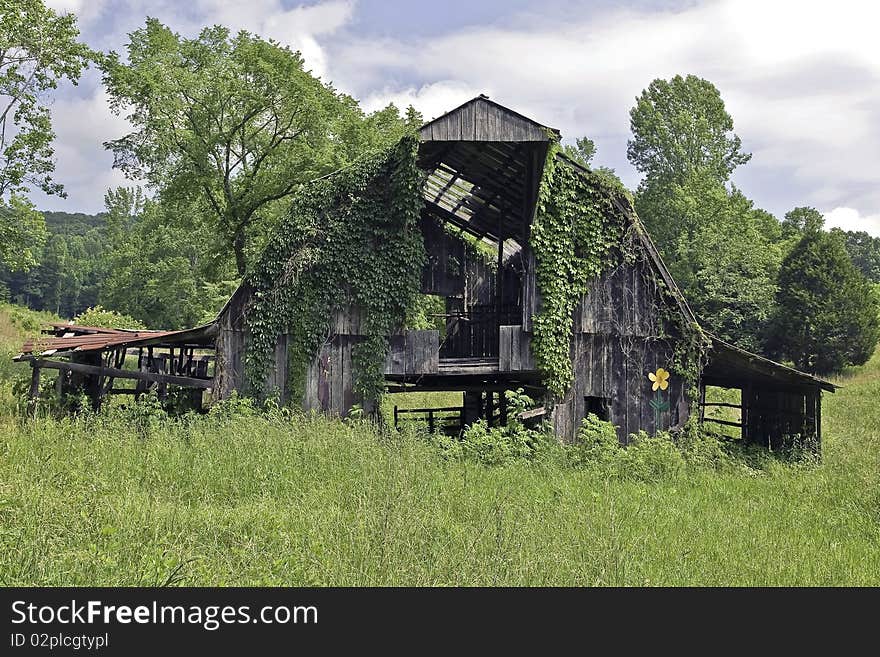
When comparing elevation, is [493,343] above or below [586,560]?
above

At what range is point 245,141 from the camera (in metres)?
27.9

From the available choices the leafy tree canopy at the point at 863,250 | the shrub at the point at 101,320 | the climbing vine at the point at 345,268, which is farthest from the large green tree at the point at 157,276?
the leafy tree canopy at the point at 863,250

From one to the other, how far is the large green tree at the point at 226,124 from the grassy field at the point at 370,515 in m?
15.8

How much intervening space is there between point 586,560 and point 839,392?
25540mm

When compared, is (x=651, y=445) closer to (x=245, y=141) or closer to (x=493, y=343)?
(x=493, y=343)

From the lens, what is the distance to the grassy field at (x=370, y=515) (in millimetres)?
6723

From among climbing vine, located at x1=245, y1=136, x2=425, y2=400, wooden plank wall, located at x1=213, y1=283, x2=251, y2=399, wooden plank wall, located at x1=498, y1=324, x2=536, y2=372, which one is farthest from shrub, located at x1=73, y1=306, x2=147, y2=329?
wooden plank wall, located at x1=498, y1=324, x2=536, y2=372

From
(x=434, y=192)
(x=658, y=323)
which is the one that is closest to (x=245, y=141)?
(x=434, y=192)

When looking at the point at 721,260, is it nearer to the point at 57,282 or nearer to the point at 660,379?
the point at 660,379

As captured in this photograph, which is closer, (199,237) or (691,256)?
(691,256)

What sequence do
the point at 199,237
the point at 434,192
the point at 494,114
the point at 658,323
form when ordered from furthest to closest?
1. the point at 199,237
2. the point at 434,192
3. the point at 658,323
4. the point at 494,114

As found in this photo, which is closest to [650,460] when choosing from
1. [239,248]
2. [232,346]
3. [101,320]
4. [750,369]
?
[750,369]

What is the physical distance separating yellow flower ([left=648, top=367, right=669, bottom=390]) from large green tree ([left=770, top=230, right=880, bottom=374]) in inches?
822

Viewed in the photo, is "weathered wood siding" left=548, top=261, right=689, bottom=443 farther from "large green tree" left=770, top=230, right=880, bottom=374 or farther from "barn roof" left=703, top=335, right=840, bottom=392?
"large green tree" left=770, top=230, right=880, bottom=374
